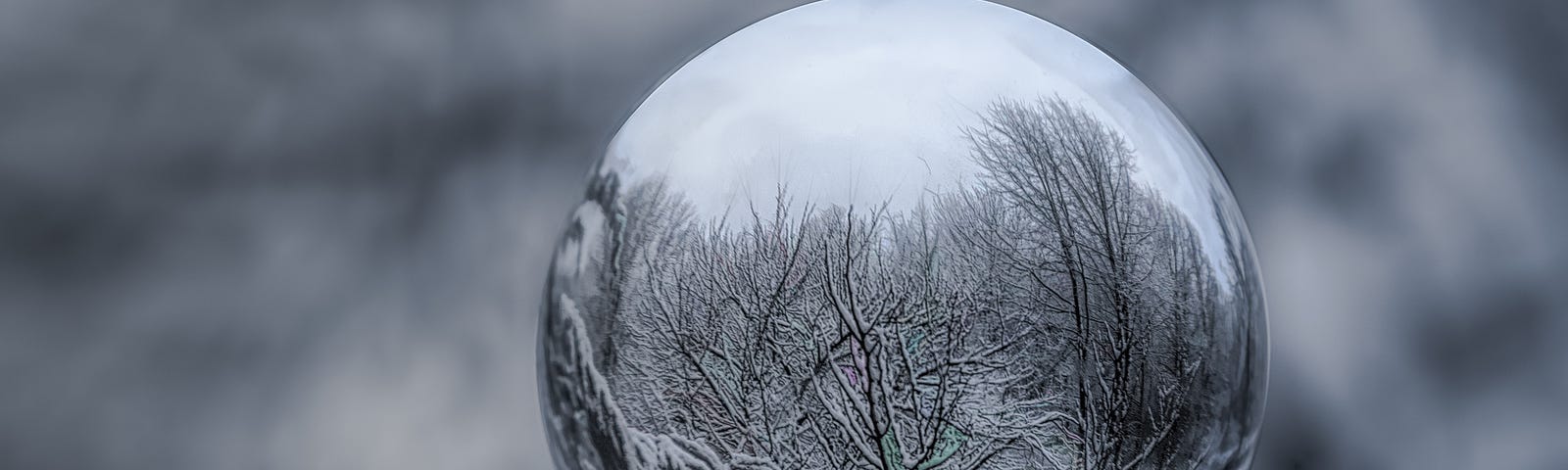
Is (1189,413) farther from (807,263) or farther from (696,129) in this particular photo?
(696,129)

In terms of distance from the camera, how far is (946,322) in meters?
1.43

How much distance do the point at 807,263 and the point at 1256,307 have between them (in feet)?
1.86

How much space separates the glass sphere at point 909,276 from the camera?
1.43 m

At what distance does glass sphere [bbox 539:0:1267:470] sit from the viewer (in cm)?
143

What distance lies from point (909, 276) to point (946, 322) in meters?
0.06

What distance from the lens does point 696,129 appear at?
1509 millimetres

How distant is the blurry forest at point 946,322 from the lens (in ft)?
4.70

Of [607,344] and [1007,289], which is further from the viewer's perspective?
[607,344]

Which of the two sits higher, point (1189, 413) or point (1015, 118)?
point (1015, 118)

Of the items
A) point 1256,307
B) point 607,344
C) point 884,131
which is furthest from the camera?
point 1256,307

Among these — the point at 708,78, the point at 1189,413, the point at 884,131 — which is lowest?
the point at 1189,413

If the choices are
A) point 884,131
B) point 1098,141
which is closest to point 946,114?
point 884,131

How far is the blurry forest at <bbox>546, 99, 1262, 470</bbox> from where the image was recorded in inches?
56.4

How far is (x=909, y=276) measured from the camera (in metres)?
1.43
